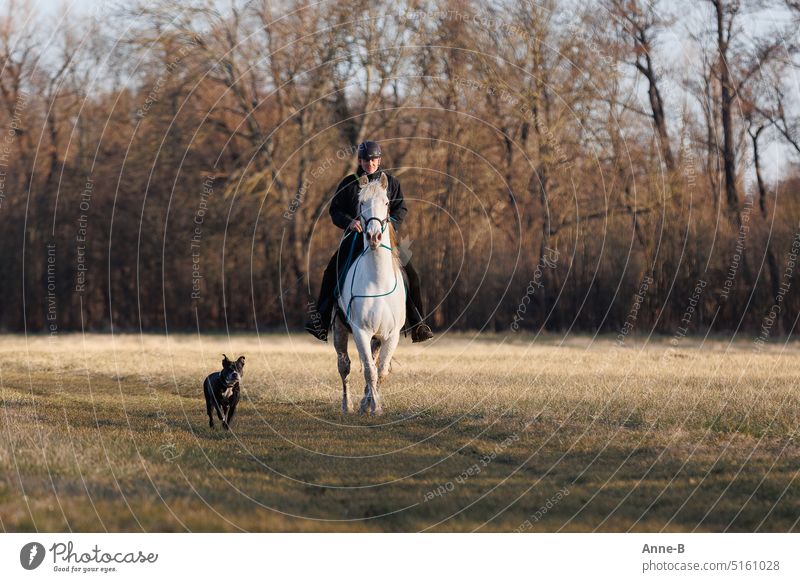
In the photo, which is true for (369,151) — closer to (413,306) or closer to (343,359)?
(413,306)

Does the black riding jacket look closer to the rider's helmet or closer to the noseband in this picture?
the rider's helmet

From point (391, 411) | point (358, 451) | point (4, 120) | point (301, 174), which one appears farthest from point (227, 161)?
point (358, 451)

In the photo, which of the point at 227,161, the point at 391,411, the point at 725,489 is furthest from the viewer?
the point at 227,161

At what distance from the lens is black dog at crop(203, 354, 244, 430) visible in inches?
579

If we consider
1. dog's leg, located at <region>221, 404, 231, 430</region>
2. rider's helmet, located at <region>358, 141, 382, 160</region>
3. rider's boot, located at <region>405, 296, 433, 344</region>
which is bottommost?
dog's leg, located at <region>221, 404, 231, 430</region>

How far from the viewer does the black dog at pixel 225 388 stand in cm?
1471

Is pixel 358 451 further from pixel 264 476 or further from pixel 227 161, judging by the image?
pixel 227 161

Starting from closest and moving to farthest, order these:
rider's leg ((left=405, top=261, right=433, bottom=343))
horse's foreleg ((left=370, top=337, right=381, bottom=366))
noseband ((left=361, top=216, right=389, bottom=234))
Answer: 1. noseband ((left=361, top=216, right=389, bottom=234))
2. horse's foreleg ((left=370, top=337, right=381, bottom=366))
3. rider's leg ((left=405, top=261, right=433, bottom=343))

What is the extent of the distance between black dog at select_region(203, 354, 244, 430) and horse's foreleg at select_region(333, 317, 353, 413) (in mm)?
2193

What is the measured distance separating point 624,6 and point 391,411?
22.8 m

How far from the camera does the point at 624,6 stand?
115ft

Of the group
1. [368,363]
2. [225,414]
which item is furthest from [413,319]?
[225,414]
